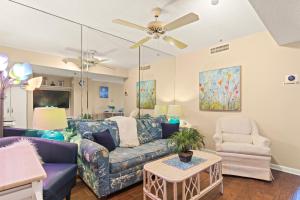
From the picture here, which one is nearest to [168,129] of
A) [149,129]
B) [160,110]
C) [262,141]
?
[149,129]

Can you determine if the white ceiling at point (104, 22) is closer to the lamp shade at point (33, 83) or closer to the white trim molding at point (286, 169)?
the lamp shade at point (33, 83)

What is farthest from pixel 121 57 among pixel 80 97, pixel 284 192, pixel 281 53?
pixel 284 192

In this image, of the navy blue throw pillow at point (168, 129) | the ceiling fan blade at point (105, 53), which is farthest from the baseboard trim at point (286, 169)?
the ceiling fan blade at point (105, 53)

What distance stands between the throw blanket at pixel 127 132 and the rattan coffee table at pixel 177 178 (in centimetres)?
91

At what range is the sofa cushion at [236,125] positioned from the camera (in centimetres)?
308

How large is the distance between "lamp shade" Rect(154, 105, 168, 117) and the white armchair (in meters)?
1.49

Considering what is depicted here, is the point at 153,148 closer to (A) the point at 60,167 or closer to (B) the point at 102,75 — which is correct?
(A) the point at 60,167

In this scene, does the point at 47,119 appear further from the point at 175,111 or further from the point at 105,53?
the point at 175,111

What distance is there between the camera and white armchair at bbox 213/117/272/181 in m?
2.44

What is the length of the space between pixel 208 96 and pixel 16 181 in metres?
3.64

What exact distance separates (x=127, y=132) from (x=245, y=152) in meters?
1.95

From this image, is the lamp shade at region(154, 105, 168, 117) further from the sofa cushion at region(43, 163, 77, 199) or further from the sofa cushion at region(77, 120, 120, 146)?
the sofa cushion at region(43, 163, 77, 199)

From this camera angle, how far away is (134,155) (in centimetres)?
235

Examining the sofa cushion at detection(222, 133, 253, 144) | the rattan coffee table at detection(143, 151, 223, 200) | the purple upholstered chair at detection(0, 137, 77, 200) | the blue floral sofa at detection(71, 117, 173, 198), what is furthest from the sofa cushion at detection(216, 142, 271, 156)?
the purple upholstered chair at detection(0, 137, 77, 200)
